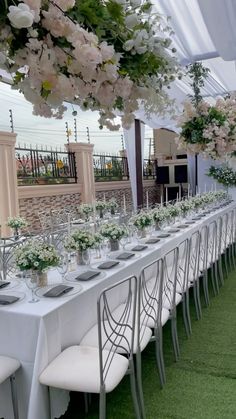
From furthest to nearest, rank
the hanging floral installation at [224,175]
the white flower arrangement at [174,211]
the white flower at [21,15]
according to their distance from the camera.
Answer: the hanging floral installation at [224,175], the white flower arrangement at [174,211], the white flower at [21,15]

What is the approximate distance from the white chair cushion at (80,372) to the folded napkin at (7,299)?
431 millimetres

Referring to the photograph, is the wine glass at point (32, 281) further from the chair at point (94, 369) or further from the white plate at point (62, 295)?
the chair at point (94, 369)

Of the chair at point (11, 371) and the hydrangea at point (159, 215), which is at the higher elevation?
the hydrangea at point (159, 215)

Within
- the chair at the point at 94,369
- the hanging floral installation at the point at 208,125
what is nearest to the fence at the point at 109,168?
the hanging floral installation at the point at 208,125

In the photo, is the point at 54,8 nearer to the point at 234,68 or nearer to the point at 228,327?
the point at 228,327

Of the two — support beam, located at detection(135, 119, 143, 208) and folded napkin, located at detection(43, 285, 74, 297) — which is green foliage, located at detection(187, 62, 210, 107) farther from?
folded napkin, located at detection(43, 285, 74, 297)

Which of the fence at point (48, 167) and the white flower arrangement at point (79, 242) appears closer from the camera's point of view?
the white flower arrangement at point (79, 242)

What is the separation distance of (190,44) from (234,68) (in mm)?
1802

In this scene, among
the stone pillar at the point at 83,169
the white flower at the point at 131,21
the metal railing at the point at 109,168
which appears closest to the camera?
the white flower at the point at 131,21

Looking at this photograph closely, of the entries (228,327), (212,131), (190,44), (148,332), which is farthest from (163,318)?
(190,44)

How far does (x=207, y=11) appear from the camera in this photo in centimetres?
311

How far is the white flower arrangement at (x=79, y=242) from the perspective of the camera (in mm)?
3020

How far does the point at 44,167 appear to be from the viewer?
8781 millimetres

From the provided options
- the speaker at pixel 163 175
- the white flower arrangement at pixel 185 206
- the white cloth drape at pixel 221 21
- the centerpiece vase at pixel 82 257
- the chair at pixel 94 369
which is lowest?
the chair at pixel 94 369
